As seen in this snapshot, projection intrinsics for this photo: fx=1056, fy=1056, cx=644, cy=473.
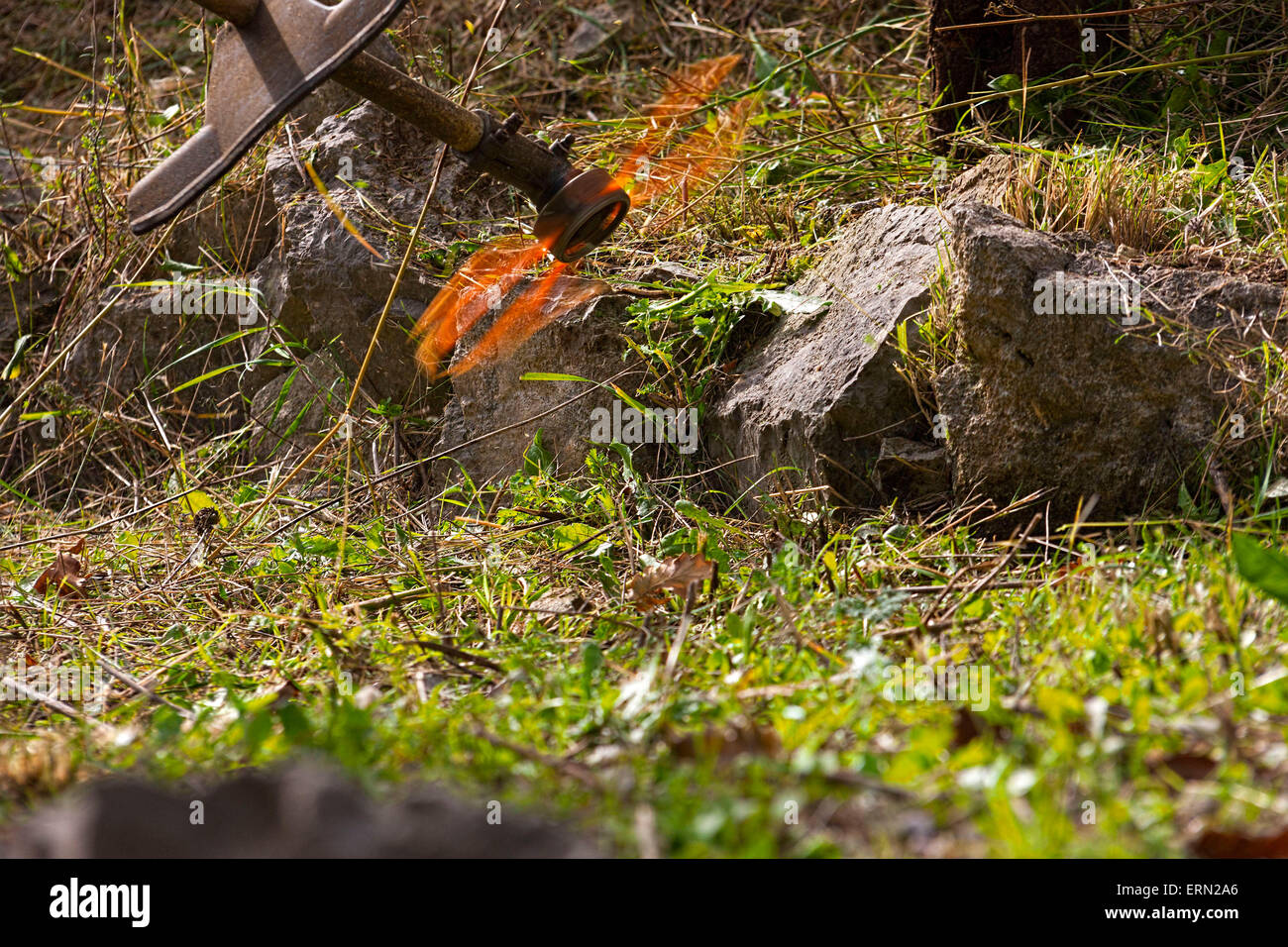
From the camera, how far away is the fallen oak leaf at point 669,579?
2371 millimetres

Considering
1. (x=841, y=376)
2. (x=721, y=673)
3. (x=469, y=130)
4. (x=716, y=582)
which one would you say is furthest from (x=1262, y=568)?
(x=469, y=130)

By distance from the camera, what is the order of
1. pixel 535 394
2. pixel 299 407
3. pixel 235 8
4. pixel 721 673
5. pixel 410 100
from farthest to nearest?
pixel 299 407, pixel 535 394, pixel 410 100, pixel 235 8, pixel 721 673

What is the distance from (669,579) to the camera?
240cm

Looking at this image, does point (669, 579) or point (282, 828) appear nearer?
point (282, 828)

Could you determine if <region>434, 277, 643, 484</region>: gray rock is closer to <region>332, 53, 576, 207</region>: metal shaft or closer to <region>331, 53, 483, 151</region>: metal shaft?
<region>332, 53, 576, 207</region>: metal shaft

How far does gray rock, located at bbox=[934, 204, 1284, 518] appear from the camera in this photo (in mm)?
2402

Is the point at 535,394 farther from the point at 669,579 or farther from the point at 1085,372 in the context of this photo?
the point at 1085,372

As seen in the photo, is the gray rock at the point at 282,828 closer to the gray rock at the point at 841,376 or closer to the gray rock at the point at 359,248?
the gray rock at the point at 841,376

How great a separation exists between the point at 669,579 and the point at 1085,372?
42.4 inches

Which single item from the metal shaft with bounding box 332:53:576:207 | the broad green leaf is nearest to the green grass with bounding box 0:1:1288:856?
the broad green leaf

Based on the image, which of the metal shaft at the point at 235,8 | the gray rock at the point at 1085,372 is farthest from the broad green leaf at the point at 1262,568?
the metal shaft at the point at 235,8

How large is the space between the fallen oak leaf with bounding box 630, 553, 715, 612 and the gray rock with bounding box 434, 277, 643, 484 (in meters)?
0.80
